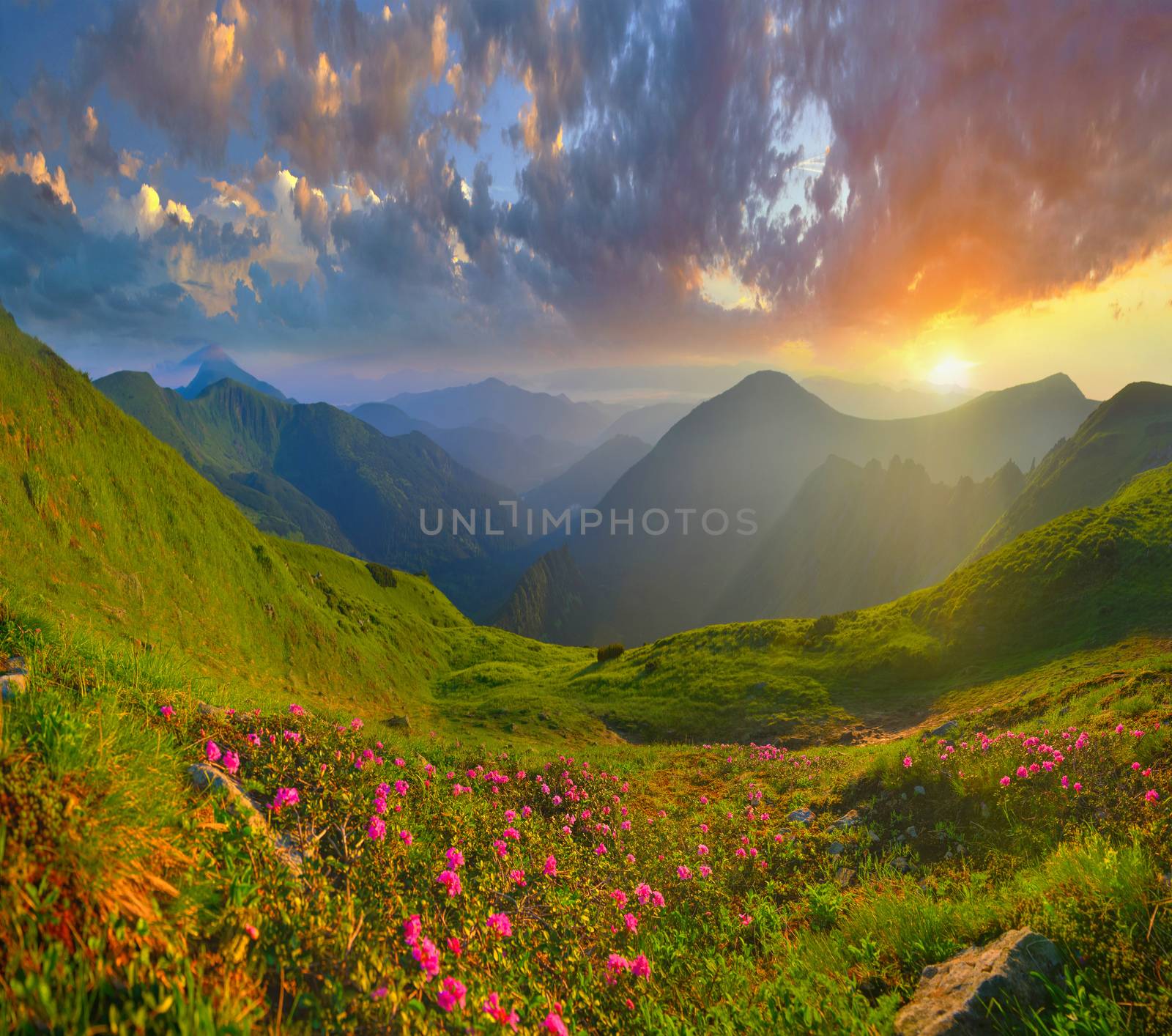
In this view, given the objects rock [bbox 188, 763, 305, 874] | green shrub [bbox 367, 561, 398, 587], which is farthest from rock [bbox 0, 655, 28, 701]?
green shrub [bbox 367, 561, 398, 587]

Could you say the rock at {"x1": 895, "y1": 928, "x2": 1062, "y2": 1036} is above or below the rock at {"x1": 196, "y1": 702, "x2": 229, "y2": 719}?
below

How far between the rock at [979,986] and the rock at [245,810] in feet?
14.9

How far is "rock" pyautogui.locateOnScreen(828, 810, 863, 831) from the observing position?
896 centimetres

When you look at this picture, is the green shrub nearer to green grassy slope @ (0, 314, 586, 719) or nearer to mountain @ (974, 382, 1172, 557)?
green grassy slope @ (0, 314, 586, 719)

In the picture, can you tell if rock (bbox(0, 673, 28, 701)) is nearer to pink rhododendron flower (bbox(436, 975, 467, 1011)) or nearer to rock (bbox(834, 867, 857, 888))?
pink rhododendron flower (bbox(436, 975, 467, 1011))

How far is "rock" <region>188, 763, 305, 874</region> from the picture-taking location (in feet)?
12.1

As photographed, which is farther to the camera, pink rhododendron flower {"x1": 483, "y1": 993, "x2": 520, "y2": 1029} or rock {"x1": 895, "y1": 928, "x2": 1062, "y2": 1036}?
rock {"x1": 895, "y1": 928, "x2": 1062, "y2": 1036}

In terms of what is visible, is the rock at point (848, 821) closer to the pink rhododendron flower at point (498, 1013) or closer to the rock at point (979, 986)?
the rock at point (979, 986)

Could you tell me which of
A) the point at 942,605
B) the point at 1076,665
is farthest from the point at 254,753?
the point at 942,605

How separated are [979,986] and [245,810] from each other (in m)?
5.50

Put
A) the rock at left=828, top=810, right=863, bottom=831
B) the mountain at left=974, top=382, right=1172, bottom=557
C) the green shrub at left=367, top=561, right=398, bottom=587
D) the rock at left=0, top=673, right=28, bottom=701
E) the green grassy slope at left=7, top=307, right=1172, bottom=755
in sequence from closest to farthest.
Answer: the rock at left=0, top=673, right=28, bottom=701, the rock at left=828, top=810, right=863, bottom=831, the green grassy slope at left=7, top=307, right=1172, bottom=755, the mountain at left=974, top=382, right=1172, bottom=557, the green shrub at left=367, top=561, right=398, bottom=587

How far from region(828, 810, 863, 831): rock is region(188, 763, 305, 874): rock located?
8946mm

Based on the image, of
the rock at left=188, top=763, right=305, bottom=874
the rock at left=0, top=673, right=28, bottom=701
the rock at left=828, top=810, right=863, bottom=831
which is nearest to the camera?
the rock at left=188, top=763, right=305, bottom=874

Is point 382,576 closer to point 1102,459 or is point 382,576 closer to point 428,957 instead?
point 428,957
